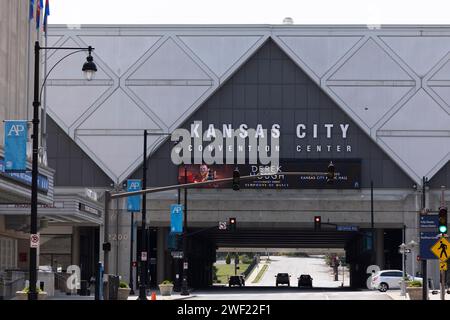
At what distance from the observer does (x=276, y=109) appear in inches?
3381

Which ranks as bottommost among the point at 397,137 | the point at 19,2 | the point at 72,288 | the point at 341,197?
the point at 72,288

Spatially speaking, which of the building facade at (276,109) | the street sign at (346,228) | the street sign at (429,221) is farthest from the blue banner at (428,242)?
the building facade at (276,109)

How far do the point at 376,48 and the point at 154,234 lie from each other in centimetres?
2791

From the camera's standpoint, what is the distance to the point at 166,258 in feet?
306

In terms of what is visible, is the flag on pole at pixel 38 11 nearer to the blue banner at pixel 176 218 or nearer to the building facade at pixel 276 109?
the blue banner at pixel 176 218

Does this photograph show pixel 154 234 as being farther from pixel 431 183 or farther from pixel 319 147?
pixel 431 183

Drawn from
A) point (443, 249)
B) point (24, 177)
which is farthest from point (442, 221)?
point (24, 177)

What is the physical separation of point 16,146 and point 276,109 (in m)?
48.2

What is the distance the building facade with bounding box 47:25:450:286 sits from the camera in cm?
8488

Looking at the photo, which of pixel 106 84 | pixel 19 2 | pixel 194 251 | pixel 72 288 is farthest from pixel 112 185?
pixel 19 2

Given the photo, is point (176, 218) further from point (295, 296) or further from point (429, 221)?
point (429, 221)

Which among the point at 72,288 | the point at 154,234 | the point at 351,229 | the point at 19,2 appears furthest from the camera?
the point at 154,234

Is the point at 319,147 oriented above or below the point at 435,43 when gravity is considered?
below

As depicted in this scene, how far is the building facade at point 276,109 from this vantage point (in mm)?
84875
